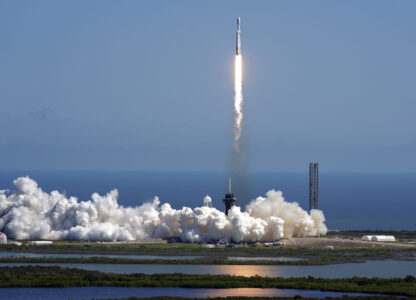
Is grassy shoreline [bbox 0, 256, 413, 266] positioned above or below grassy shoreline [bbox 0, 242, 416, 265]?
below

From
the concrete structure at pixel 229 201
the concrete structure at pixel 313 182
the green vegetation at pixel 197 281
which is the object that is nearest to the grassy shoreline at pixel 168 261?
the green vegetation at pixel 197 281

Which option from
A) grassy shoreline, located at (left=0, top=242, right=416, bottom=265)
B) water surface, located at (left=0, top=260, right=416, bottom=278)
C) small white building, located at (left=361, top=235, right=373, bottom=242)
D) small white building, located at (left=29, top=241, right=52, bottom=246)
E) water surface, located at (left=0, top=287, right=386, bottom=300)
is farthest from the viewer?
small white building, located at (left=361, top=235, right=373, bottom=242)

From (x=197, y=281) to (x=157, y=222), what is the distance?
139 feet

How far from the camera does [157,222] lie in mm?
152000

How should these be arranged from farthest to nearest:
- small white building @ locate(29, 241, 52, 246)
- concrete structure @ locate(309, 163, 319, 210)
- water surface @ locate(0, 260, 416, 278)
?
concrete structure @ locate(309, 163, 319, 210)
small white building @ locate(29, 241, 52, 246)
water surface @ locate(0, 260, 416, 278)

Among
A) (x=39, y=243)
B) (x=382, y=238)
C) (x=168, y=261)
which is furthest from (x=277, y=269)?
(x=39, y=243)

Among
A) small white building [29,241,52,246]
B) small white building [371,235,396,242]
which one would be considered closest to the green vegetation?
small white building [29,241,52,246]

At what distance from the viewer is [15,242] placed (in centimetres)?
14825

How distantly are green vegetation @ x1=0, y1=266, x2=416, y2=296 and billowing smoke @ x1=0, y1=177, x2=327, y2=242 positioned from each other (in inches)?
1226

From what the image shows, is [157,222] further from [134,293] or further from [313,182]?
[134,293]

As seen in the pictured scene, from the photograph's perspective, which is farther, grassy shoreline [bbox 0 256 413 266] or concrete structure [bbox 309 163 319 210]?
concrete structure [bbox 309 163 319 210]

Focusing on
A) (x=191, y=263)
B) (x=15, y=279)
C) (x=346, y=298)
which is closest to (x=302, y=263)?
(x=191, y=263)

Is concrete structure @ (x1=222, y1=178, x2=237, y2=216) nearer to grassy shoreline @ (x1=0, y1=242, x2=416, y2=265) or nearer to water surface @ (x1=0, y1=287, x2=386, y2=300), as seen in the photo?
grassy shoreline @ (x1=0, y1=242, x2=416, y2=265)

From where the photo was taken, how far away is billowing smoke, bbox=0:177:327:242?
145 metres
